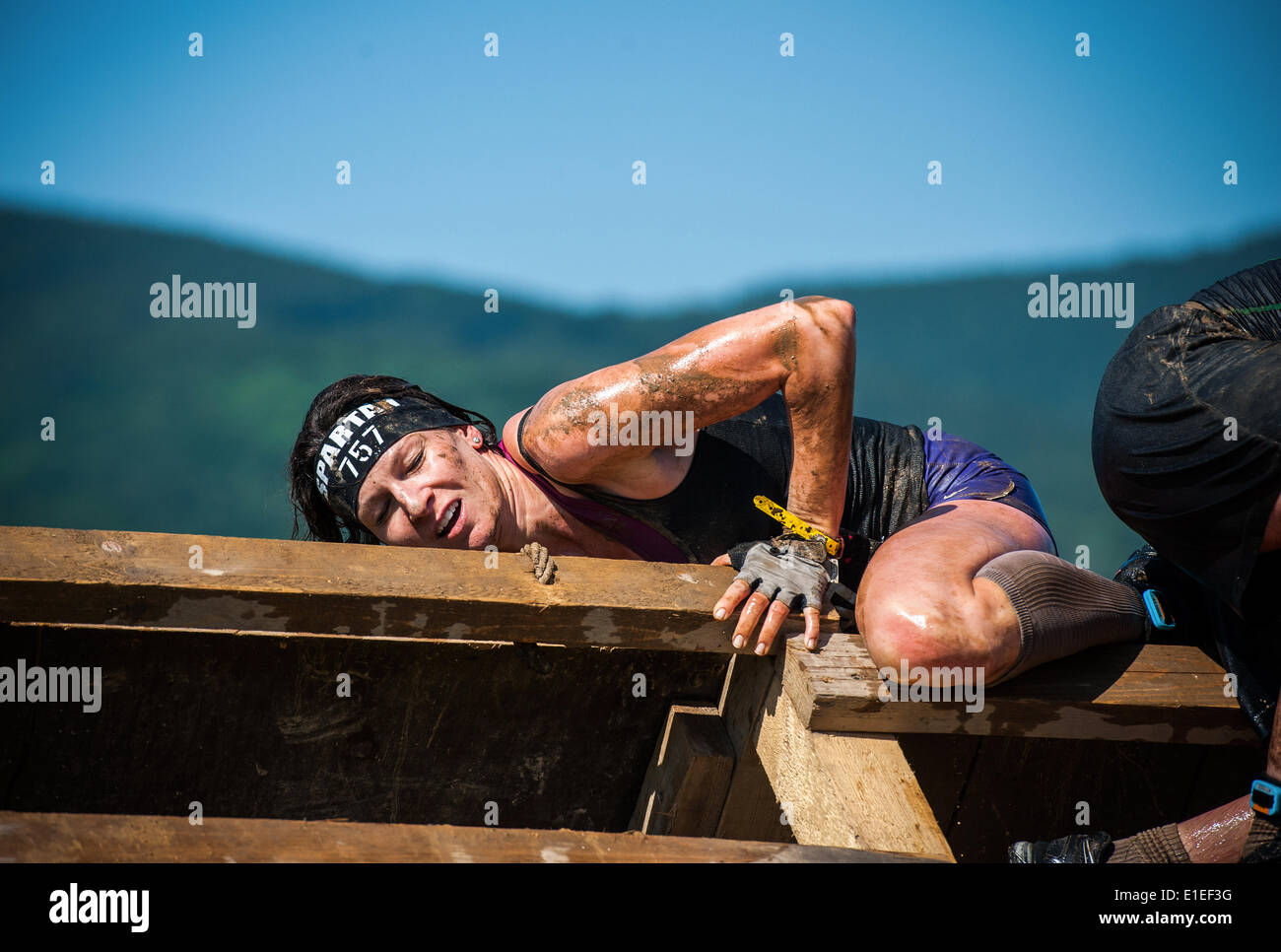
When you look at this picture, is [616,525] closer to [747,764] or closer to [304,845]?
[747,764]

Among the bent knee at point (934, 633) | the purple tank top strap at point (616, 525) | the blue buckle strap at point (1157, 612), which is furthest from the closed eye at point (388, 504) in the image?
the blue buckle strap at point (1157, 612)

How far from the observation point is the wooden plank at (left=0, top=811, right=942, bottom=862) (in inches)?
39.5

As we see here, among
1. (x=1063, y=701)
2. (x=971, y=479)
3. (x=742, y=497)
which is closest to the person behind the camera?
(x=1063, y=701)

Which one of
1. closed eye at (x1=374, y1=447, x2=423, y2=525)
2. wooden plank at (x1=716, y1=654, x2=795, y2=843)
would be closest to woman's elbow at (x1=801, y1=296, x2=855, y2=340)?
wooden plank at (x1=716, y1=654, x2=795, y2=843)

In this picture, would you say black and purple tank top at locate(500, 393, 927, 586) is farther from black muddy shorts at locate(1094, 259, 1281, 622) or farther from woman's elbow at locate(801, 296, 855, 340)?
black muddy shorts at locate(1094, 259, 1281, 622)

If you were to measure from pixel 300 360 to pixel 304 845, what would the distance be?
9.00 metres

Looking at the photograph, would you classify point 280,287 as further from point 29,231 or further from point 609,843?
point 609,843

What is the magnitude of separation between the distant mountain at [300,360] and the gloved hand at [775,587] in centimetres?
665

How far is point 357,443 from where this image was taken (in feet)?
7.45

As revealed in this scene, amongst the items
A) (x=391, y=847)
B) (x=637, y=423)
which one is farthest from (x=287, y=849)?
(x=637, y=423)

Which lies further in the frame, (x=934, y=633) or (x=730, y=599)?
(x=730, y=599)

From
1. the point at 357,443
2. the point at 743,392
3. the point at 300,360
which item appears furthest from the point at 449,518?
the point at 300,360

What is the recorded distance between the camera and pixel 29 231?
868 cm

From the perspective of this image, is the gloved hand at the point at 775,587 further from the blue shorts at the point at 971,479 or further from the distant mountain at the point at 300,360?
the distant mountain at the point at 300,360
